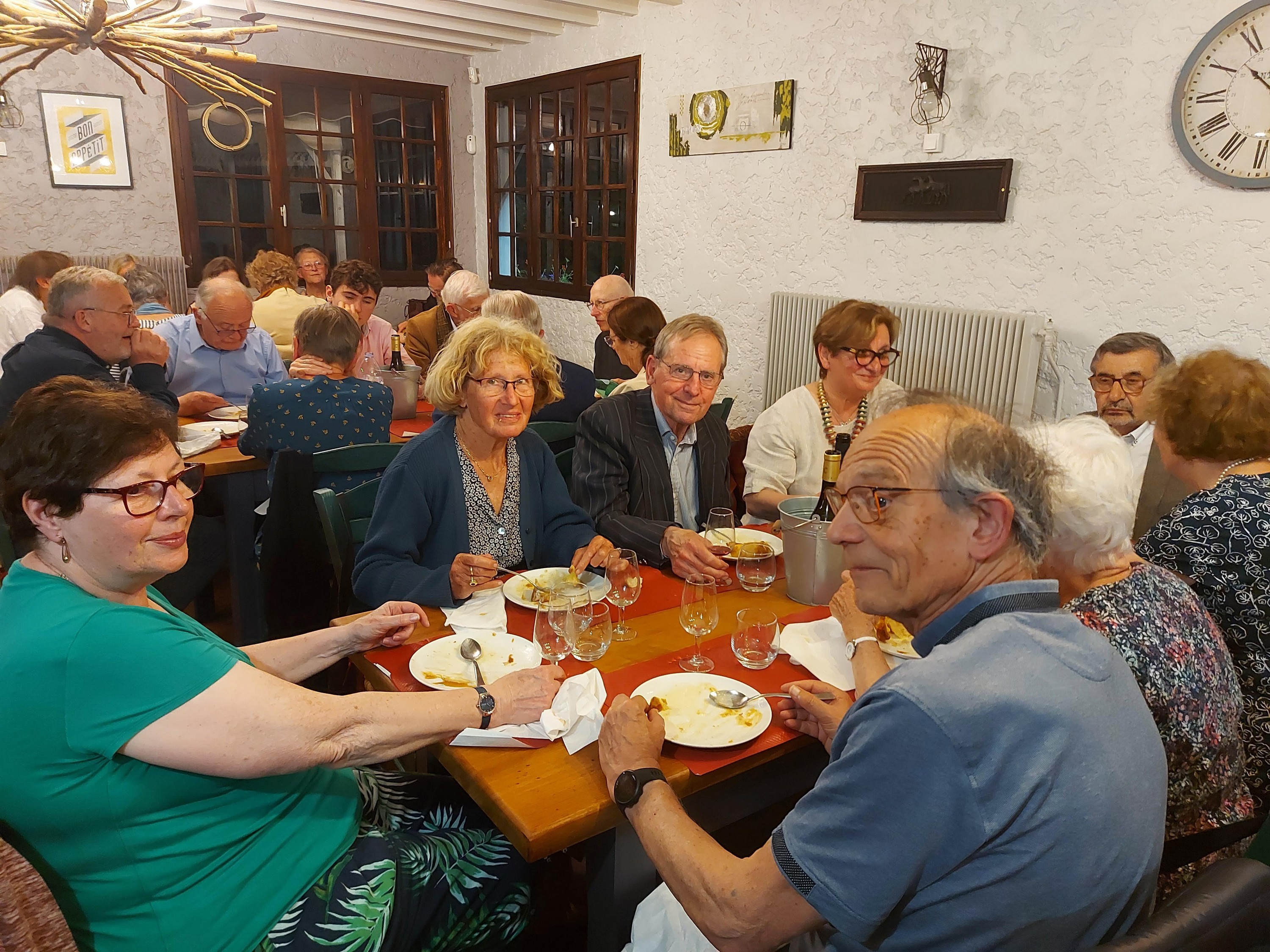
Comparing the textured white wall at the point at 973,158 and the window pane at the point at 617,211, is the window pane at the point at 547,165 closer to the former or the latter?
the window pane at the point at 617,211

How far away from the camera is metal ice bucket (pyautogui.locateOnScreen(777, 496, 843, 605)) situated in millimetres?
1810

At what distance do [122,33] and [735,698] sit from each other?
12.2 ft

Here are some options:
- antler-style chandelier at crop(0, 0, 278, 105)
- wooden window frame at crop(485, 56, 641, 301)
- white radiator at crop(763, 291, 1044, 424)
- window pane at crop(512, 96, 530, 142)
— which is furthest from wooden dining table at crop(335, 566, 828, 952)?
window pane at crop(512, 96, 530, 142)

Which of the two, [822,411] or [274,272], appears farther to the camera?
[274,272]

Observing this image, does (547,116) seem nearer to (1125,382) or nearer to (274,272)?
(274,272)

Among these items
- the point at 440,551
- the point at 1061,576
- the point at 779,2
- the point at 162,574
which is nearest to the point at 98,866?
the point at 162,574

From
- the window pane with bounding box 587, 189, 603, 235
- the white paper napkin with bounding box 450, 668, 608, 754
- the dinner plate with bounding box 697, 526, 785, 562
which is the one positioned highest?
the window pane with bounding box 587, 189, 603, 235

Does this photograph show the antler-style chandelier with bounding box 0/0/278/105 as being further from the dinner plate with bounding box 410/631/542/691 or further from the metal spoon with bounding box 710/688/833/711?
the metal spoon with bounding box 710/688/833/711

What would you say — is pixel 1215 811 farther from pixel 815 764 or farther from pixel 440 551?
pixel 440 551

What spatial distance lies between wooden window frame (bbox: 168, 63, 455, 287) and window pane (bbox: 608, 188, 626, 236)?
2.19 meters

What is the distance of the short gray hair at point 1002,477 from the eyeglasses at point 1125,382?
2.24m

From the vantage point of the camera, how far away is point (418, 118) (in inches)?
302

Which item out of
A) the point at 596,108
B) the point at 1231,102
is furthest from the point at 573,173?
the point at 1231,102

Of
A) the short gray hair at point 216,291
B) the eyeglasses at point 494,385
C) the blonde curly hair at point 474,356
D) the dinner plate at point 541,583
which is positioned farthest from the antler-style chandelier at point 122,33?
the dinner plate at point 541,583
